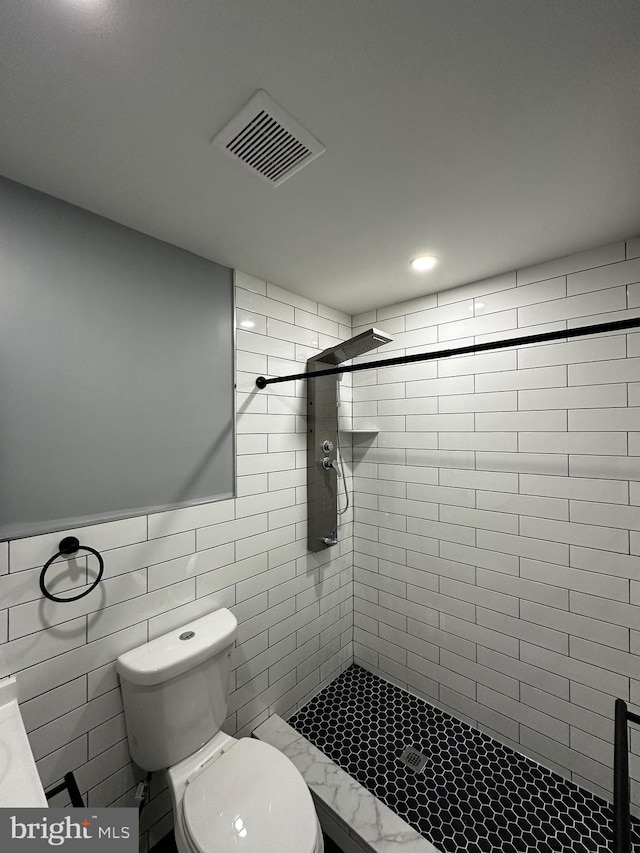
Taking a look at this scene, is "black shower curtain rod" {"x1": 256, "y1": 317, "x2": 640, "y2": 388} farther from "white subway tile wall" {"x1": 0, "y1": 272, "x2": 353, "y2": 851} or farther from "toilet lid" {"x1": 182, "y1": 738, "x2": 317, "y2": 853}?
"toilet lid" {"x1": 182, "y1": 738, "x2": 317, "y2": 853}

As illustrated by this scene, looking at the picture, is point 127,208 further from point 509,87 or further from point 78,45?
point 509,87

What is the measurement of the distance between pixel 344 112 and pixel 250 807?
1983 mm

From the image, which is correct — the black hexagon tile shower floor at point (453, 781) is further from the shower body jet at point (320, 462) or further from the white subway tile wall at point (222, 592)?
the shower body jet at point (320, 462)

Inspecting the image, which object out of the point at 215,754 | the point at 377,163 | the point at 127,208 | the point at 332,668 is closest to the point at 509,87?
the point at 377,163

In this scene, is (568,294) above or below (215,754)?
above

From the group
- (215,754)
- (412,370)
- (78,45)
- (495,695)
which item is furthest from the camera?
(412,370)

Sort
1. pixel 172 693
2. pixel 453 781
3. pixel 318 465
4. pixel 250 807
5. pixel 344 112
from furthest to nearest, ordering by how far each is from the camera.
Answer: pixel 318 465 → pixel 453 781 → pixel 172 693 → pixel 250 807 → pixel 344 112

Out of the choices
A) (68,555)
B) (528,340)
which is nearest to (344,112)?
(528,340)

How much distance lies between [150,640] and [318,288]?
1.80m

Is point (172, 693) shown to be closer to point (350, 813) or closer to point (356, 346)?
point (350, 813)

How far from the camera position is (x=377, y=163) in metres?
1.04

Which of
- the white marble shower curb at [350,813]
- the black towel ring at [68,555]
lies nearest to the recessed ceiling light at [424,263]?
the black towel ring at [68,555]

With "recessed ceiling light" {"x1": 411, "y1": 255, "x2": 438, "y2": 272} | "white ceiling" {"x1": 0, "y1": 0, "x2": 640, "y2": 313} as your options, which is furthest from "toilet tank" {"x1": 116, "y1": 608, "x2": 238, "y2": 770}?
"recessed ceiling light" {"x1": 411, "y1": 255, "x2": 438, "y2": 272}

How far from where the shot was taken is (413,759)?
1.67 metres
